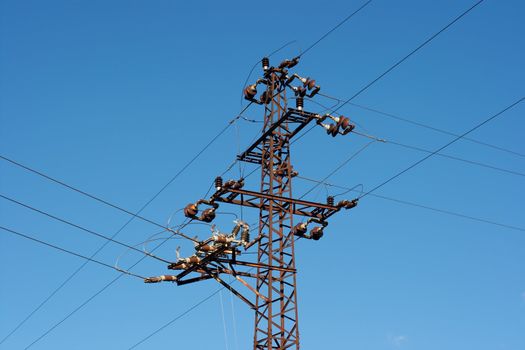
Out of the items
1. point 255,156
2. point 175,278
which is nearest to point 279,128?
point 255,156

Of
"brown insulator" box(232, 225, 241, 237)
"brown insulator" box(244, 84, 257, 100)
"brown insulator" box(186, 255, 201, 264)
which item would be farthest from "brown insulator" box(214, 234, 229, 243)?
"brown insulator" box(244, 84, 257, 100)

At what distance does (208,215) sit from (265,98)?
4.85 m

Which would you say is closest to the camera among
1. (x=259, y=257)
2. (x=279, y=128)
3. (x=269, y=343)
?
(x=269, y=343)

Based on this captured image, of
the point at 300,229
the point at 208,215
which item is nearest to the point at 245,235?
the point at 208,215

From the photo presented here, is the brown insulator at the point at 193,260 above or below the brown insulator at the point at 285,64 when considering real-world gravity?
below

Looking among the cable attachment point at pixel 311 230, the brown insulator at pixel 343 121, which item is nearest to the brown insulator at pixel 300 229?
the cable attachment point at pixel 311 230

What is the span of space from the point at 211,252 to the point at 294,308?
298 centimetres

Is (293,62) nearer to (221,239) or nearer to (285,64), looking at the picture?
(285,64)

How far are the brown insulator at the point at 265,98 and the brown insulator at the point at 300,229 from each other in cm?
457

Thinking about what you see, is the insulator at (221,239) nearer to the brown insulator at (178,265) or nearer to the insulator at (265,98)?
the brown insulator at (178,265)

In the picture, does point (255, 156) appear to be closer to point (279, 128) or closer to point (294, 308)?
point (279, 128)

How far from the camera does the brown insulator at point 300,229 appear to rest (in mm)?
26984

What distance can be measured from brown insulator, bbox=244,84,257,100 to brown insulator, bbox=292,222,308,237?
5162mm

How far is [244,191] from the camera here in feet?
86.1
